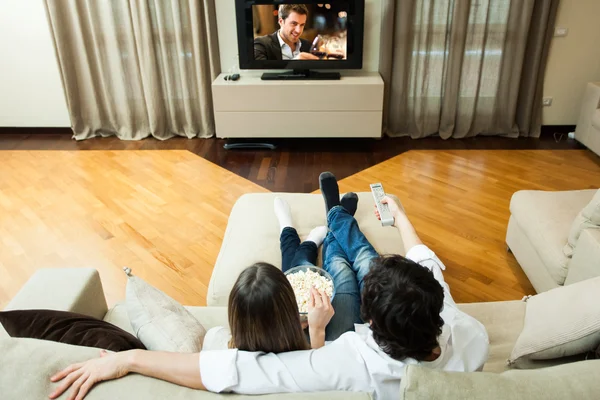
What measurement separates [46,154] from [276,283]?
376cm

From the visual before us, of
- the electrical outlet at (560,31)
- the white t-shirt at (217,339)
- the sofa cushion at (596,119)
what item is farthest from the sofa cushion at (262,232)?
the electrical outlet at (560,31)

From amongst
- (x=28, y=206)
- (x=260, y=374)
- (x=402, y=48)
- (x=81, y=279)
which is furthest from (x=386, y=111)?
(x=260, y=374)

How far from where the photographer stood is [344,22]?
160 inches

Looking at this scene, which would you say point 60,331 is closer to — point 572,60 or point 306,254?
point 306,254

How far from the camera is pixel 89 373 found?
1.03m

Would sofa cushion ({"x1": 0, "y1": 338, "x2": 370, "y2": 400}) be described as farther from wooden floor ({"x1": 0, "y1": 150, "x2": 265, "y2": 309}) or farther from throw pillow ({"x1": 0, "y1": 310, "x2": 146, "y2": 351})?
wooden floor ({"x1": 0, "y1": 150, "x2": 265, "y2": 309})

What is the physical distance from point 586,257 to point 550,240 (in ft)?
0.89

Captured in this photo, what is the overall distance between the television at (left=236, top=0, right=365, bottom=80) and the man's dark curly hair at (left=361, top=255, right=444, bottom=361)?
324 cm

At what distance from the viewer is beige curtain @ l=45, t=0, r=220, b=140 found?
420cm

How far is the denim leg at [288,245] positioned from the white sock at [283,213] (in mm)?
63

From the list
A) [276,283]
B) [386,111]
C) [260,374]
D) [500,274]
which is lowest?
[500,274]

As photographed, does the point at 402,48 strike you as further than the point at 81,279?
Yes

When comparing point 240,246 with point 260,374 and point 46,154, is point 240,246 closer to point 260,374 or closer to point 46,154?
point 260,374

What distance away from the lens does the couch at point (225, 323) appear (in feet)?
3.09
